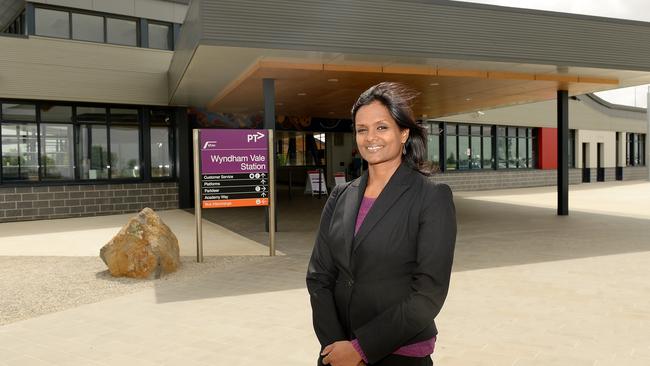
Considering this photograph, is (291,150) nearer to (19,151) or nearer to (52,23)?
(52,23)

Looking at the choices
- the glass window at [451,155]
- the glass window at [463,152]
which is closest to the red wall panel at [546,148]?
the glass window at [463,152]

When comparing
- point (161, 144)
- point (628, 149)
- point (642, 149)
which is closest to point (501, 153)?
point (628, 149)

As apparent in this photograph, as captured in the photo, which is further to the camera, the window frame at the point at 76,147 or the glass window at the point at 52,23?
the glass window at the point at 52,23

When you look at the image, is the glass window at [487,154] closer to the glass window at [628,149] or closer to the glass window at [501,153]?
the glass window at [501,153]

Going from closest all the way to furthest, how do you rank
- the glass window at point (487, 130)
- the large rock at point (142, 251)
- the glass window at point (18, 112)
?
the large rock at point (142, 251) → the glass window at point (18, 112) → the glass window at point (487, 130)

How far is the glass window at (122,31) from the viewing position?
1705cm

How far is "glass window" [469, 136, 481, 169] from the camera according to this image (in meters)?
25.0

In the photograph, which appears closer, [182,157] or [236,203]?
[236,203]

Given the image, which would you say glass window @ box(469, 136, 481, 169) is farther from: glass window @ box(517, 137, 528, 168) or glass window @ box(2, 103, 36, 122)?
glass window @ box(2, 103, 36, 122)

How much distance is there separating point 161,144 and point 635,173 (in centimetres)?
3158

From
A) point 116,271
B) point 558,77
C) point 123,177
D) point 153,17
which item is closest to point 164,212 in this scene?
point 123,177

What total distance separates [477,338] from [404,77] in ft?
24.8

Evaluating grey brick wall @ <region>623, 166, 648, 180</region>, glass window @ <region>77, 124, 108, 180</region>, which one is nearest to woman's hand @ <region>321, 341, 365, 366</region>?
glass window @ <region>77, 124, 108, 180</region>

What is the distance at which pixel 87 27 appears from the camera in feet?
54.5
